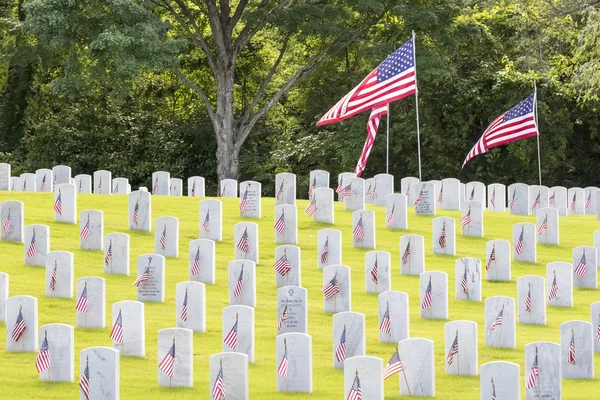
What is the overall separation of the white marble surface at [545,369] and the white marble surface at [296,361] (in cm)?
198

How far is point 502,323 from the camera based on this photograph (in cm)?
1359

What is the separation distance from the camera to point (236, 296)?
15.5 meters

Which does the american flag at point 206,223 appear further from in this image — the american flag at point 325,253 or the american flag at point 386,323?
the american flag at point 386,323

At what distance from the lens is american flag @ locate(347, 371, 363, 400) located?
10.7 meters

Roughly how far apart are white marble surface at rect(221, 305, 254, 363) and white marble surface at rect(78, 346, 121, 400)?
1946mm

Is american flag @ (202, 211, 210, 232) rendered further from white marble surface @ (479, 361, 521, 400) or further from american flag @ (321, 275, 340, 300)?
white marble surface @ (479, 361, 521, 400)

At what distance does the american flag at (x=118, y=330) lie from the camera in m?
12.8

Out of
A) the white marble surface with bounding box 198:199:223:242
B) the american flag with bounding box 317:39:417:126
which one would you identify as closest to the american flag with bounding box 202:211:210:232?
the white marble surface with bounding box 198:199:223:242

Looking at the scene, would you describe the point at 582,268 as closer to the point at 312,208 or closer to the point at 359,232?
the point at 359,232

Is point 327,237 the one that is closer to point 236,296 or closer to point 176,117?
point 236,296

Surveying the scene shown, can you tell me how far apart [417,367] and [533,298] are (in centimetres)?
A: 377

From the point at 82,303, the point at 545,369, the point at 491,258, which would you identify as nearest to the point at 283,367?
the point at 545,369

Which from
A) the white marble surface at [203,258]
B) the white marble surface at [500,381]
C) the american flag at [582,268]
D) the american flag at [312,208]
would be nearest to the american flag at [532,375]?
the white marble surface at [500,381]

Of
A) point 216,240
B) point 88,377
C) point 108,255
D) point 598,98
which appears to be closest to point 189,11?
point 598,98
